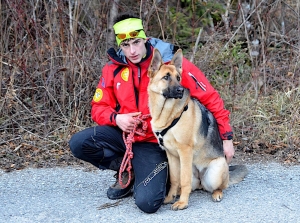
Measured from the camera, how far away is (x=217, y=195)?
429 cm

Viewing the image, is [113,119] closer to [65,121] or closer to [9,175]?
[9,175]

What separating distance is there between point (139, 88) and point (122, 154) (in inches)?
25.4

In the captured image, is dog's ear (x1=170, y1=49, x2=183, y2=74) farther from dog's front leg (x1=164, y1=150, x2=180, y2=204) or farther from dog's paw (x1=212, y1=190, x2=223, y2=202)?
dog's paw (x1=212, y1=190, x2=223, y2=202)

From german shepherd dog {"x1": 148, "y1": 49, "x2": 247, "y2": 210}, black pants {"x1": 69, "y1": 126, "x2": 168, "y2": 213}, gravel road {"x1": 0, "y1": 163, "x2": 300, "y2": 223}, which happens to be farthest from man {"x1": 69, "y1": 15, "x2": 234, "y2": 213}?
gravel road {"x1": 0, "y1": 163, "x2": 300, "y2": 223}

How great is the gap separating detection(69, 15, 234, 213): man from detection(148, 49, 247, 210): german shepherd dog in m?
0.11

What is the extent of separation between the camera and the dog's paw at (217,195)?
4.27 meters

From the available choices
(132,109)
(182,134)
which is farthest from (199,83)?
(132,109)

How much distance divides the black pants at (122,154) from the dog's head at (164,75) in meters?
0.60

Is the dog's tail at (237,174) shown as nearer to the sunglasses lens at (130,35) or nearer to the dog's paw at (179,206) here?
the dog's paw at (179,206)

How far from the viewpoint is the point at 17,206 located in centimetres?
425

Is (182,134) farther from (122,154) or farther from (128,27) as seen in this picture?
(128,27)

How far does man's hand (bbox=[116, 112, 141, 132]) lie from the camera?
425cm

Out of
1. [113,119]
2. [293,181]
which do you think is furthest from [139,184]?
[293,181]

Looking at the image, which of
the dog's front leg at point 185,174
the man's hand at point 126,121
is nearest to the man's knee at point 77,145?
the man's hand at point 126,121
